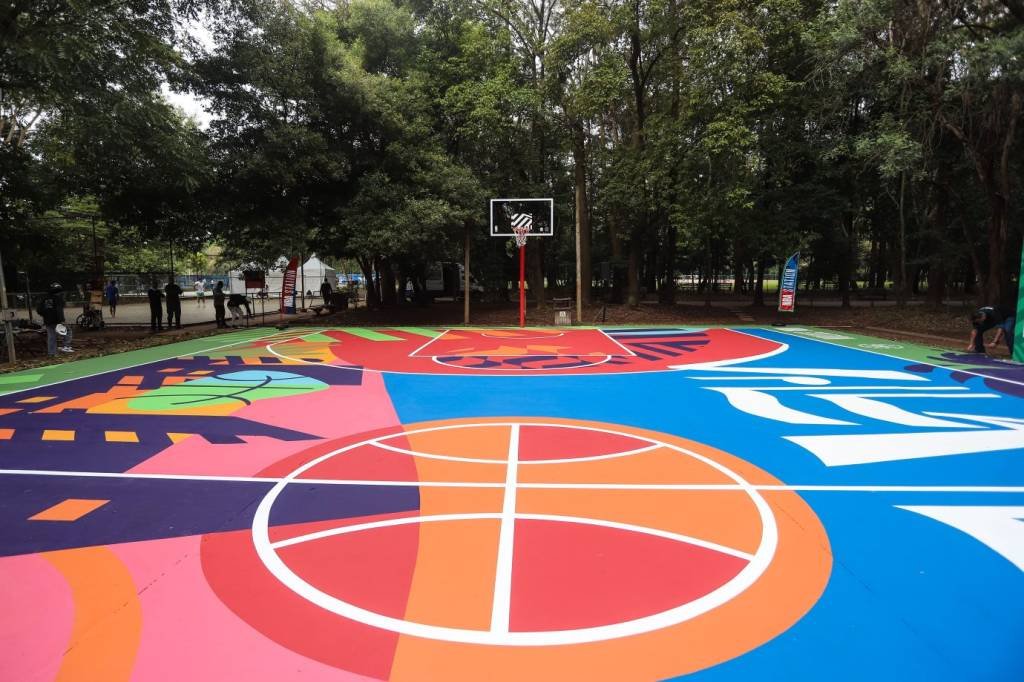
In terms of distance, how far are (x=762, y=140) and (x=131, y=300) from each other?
33.5 metres

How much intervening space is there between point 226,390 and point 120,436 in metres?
2.61

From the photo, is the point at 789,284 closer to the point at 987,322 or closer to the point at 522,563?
the point at 987,322

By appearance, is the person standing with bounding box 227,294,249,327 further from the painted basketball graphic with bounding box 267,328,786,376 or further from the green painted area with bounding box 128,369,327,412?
the green painted area with bounding box 128,369,327,412

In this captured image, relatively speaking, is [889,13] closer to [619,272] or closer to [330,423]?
[619,272]

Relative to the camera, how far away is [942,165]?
20406 millimetres

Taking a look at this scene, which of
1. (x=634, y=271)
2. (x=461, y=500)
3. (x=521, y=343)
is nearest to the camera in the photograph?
(x=461, y=500)

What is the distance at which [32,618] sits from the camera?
3.14 m

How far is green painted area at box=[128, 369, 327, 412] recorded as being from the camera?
8289 mm

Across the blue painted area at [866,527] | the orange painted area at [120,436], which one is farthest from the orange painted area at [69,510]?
the blue painted area at [866,527]

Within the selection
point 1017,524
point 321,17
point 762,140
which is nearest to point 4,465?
point 1017,524

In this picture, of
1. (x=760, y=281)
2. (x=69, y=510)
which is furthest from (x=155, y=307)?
(x=760, y=281)

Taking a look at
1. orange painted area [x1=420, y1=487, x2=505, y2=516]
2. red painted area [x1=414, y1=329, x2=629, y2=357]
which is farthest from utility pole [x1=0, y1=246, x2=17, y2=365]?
orange painted area [x1=420, y1=487, x2=505, y2=516]

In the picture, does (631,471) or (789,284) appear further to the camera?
(789,284)

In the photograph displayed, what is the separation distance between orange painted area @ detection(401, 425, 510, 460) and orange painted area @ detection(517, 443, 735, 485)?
1.87 feet
